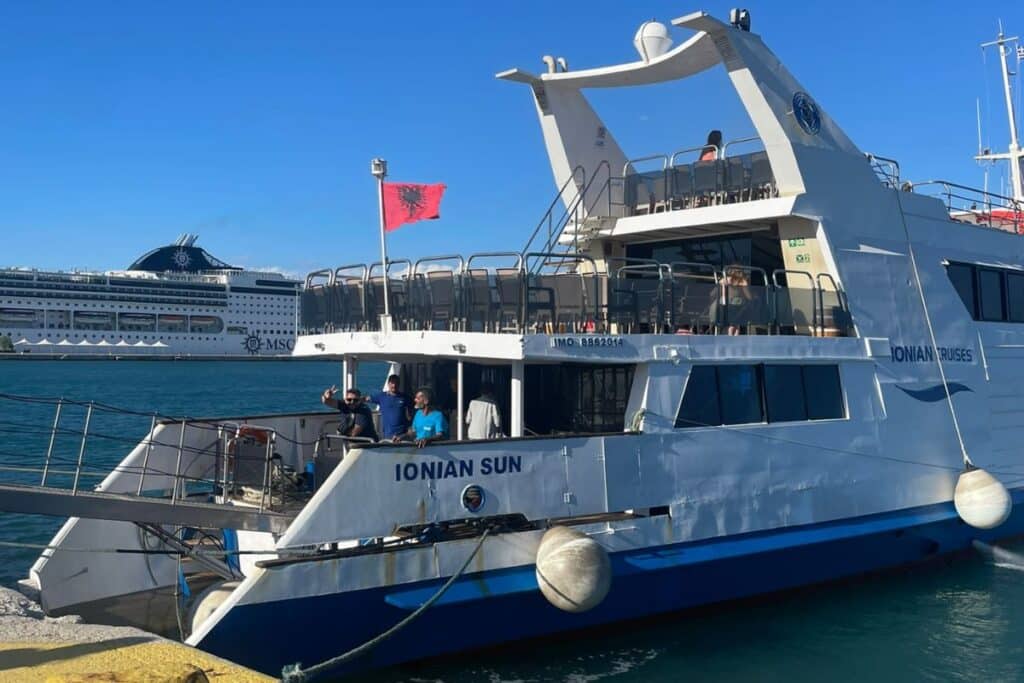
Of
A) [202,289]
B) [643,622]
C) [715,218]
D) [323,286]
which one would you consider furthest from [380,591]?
[202,289]

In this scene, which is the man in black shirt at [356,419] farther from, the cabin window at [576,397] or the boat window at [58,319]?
the boat window at [58,319]

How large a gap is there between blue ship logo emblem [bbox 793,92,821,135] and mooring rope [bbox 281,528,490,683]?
634 cm

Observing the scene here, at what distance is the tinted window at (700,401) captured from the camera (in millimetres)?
9477

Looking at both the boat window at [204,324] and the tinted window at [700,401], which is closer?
the tinted window at [700,401]

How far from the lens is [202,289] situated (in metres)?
113

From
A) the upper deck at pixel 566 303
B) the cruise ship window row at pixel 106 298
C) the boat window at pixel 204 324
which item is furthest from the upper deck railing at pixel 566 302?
the boat window at pixel 204 324

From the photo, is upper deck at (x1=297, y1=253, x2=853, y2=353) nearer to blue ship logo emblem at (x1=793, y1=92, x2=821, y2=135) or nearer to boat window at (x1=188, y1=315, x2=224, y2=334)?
blue ship logo emblem at (x1=793, y1=92, x2=821, y2=135)

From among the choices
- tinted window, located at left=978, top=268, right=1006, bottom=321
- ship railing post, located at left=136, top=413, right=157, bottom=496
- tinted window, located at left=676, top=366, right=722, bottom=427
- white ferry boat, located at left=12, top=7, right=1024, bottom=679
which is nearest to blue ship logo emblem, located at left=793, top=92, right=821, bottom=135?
white ferry boat, located at left=12, top=7, right=1024, bottom=679

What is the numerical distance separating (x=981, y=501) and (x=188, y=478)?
9035mm

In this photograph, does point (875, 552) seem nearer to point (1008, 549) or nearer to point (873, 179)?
point (1008, 549)

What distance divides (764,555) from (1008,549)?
17.6 ft

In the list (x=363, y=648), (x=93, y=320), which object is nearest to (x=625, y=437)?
(x=363, y=648)

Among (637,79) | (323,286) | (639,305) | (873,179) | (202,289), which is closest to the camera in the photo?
(639,305)

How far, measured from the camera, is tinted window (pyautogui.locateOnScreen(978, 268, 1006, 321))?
12781 mm
